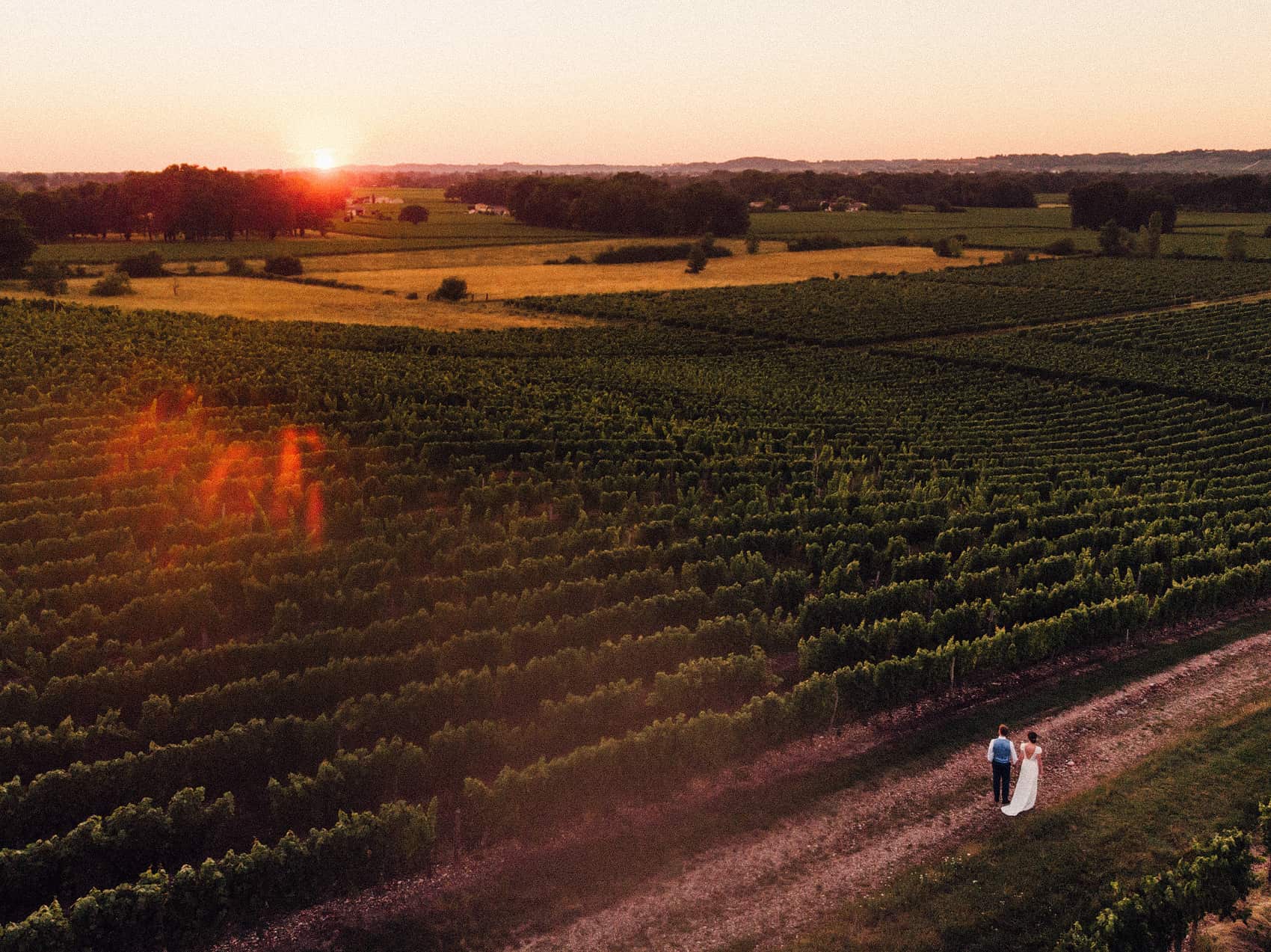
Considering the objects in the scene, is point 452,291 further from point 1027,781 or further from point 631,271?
point 1027,781

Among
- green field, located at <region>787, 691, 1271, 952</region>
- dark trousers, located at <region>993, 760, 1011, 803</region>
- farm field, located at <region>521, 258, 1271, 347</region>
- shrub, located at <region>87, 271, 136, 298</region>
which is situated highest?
shrub, located at <region>87, 271, 136, 298</region>

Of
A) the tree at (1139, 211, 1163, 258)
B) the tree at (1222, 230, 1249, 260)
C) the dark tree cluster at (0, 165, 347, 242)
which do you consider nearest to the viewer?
the dark tree cluster at (0, 165, 347, 242)

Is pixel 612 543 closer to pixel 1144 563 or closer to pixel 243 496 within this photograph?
pixel 243 496

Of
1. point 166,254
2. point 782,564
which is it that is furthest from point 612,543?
point 166,254

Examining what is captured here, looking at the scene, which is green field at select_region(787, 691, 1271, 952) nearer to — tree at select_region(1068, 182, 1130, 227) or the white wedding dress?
the white wedding dress

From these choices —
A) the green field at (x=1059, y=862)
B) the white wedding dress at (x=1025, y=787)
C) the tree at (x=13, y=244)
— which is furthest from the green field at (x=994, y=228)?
the white wedding dress at (x=1025, y=787)

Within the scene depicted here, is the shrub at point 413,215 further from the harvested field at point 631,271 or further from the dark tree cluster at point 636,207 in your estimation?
the harvested field at point 631,271

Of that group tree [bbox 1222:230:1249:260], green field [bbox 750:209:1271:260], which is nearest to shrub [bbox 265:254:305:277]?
green field [bbox 750:209:1271:260]
